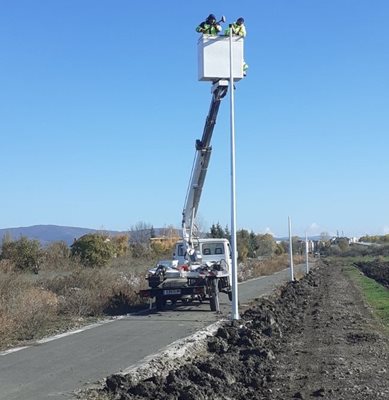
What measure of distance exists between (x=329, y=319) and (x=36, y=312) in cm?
907

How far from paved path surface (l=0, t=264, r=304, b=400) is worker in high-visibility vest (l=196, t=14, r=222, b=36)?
8.26 metres

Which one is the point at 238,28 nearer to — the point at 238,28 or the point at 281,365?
the point at 238,28

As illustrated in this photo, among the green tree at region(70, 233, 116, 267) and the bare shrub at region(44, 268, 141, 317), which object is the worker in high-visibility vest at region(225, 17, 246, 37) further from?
the green tree at region(70, 233, 116, 267)

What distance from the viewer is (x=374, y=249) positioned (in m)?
136

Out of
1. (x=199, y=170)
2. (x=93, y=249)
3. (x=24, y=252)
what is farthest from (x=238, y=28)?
(x=93, y=249)

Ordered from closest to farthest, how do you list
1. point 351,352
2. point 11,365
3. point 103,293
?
point 11,365 < point 351,352 < point 103,293

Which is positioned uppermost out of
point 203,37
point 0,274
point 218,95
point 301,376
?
point 203,37

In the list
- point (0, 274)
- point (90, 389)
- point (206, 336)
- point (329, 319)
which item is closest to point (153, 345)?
point (206, 336)

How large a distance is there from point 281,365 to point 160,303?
10749 millimetres

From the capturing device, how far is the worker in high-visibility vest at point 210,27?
780 inches

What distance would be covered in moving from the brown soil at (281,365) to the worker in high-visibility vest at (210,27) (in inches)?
324

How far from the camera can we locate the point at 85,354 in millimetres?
13680

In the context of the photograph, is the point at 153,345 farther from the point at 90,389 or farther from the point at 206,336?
the point at 90,389

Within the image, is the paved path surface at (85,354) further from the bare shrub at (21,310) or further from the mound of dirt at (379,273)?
the mound of dirt at (379,273)
